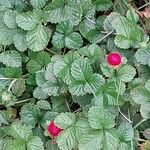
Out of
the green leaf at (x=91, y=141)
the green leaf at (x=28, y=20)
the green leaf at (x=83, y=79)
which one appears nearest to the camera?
the green leaf at (x=91, y=141)

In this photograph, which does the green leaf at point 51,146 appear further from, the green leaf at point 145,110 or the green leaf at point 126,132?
the green leaf at point 145,110

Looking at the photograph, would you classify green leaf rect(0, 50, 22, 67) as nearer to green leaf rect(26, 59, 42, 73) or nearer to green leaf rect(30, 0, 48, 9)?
green leaf rect(26, 59, 42, 73)

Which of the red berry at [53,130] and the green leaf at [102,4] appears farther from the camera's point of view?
the green leaf at [102,4]

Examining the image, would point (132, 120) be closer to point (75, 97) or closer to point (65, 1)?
point (75, 97)

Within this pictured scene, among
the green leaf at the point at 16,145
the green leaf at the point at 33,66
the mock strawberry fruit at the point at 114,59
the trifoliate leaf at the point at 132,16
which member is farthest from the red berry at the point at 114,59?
the green leaf at the point at 16,145

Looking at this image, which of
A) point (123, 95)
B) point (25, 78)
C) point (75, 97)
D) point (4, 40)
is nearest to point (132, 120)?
point (123, 95)

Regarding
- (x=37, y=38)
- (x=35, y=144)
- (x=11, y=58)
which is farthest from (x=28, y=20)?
(x=35, y=144)

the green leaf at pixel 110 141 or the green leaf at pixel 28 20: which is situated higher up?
the green leaf at pixel 28 20
